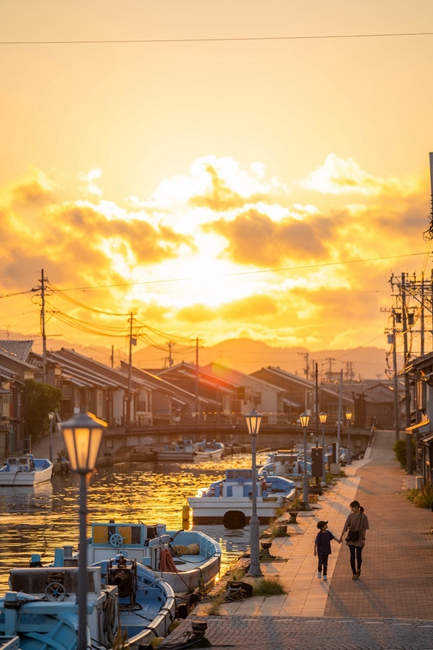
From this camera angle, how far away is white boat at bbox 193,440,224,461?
112312 mm

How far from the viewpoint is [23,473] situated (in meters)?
69.4

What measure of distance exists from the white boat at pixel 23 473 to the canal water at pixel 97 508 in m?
0.64

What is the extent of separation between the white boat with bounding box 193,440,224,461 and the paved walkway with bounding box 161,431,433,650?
252ft

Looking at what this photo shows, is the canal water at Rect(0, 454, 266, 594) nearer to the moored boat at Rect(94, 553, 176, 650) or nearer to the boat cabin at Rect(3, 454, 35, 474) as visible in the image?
the boat cabin at Rect(3, 454, 35, 474)

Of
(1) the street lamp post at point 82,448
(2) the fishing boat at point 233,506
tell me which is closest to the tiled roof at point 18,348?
(2) the fishing boat at point 233,506

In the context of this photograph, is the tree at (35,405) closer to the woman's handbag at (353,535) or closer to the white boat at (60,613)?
the woman's handbag at (353,535)

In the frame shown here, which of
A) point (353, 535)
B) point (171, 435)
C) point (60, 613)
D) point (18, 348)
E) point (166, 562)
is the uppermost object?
point (18, 348)

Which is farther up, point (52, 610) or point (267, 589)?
point (52, 610)

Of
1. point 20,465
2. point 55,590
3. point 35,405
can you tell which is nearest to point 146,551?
point 55,590

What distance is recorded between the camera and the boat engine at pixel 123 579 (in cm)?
2161

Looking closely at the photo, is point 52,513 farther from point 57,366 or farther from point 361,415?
point 361,415

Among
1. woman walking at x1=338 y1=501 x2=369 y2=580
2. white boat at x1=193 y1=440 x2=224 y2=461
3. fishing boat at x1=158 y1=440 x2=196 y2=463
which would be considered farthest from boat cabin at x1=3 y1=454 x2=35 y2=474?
woman walking at x1=338 y1=501 x2=369 y2=580

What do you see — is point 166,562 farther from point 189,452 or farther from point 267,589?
point 189,452

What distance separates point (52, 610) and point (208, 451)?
99785 millimetres
